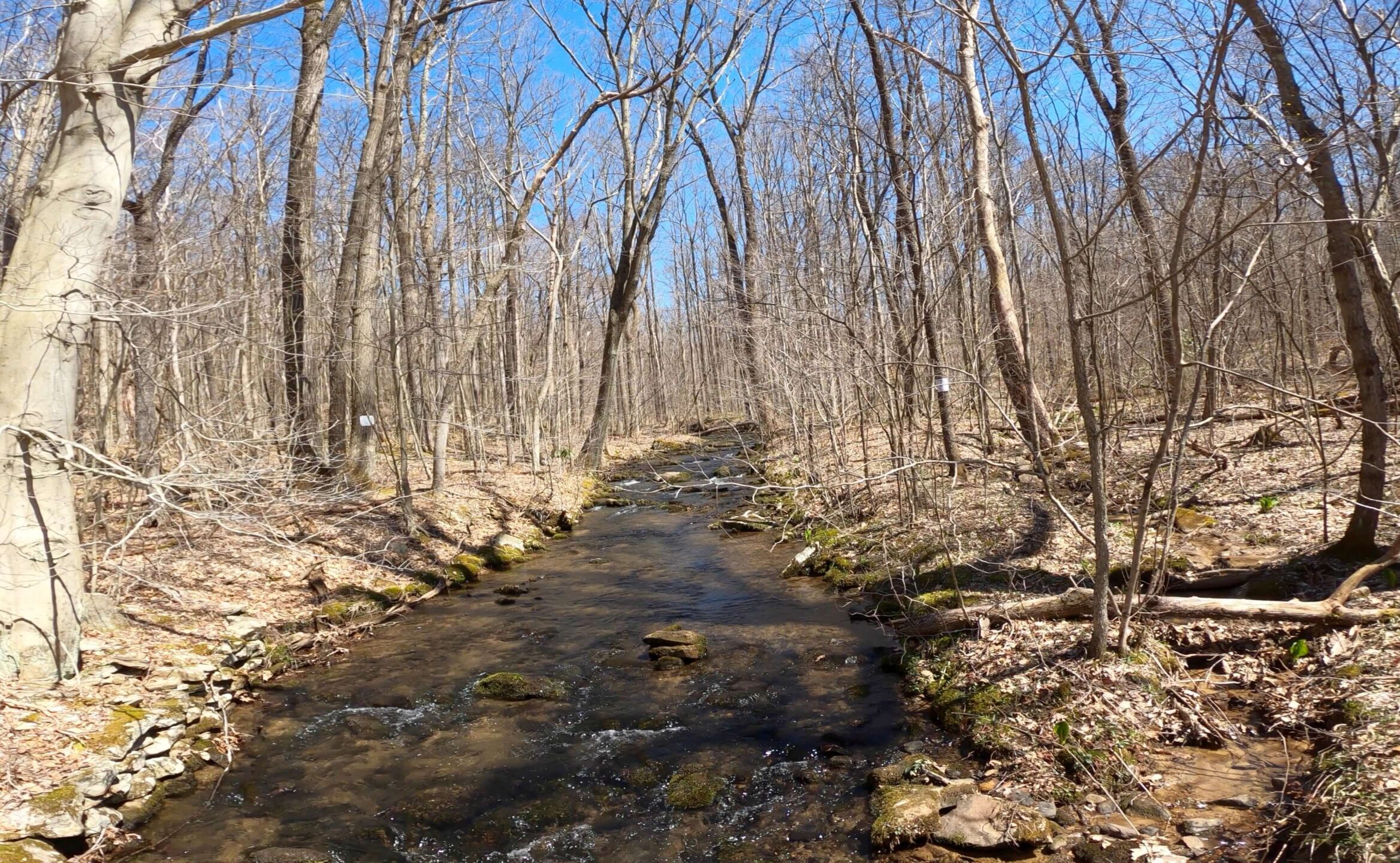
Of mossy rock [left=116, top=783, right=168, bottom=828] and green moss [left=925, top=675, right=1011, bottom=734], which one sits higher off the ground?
mossy rock [left=116, top=783, right=168, bottom=828]

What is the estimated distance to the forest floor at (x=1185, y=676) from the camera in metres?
4.12

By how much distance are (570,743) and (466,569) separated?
18.8ft

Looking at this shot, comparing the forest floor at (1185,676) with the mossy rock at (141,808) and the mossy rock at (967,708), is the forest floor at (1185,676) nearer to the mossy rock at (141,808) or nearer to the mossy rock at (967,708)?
the mossy rock at (967,708)

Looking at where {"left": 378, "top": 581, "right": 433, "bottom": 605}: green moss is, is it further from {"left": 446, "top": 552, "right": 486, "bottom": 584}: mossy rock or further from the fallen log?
the fallen log

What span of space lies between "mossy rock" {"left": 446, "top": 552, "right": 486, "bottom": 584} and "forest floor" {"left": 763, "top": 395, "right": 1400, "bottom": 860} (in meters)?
5.34

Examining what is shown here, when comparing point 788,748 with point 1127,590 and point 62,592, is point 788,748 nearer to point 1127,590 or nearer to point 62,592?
point 1127,590

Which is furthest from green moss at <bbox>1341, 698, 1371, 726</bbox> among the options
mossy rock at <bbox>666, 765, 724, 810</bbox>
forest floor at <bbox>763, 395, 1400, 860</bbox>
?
mossy rock at <bbox>666, 765, 724, 810</bbox>

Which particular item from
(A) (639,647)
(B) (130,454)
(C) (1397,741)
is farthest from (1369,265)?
(B) (130,454)

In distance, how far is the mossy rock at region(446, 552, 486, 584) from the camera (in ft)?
36.6

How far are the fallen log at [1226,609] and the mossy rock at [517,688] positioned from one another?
369 cm

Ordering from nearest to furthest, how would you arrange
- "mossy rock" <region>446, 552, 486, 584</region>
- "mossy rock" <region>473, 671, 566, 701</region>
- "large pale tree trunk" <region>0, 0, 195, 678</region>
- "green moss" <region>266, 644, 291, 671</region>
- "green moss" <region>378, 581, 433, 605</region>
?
"large pale tree trunk" <region>0, 0, 195, 678</region> < "mossy rock" <region>473, 671, 566, 701</region> < "green moss" <region>266, 644, 291, 671</region> < "green moss" <region>378, 581, 433, 605</region> < "mossy rock" <region>446, 552, 486, 584</region>

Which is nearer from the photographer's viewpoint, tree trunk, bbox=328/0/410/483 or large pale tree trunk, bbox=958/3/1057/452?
large pale tree trunk, bbox=958/3/1057/452

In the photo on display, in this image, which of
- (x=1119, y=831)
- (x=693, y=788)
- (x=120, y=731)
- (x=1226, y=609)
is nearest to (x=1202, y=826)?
(x=1119, y=831)

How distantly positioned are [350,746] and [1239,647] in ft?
21.9
